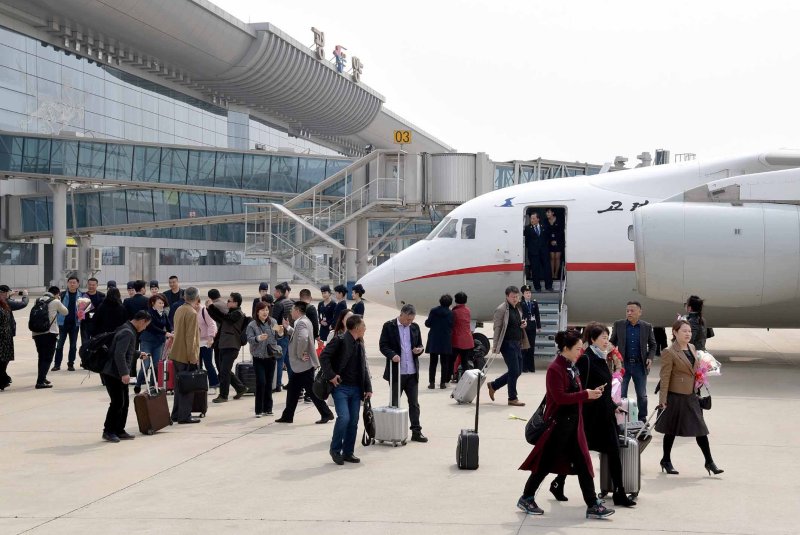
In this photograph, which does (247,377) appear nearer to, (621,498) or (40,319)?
(40,319)

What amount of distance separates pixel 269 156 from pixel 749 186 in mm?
38609

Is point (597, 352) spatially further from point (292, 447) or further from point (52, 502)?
point (52, 502)

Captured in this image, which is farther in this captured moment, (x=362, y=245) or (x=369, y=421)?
(x=362, y=245)

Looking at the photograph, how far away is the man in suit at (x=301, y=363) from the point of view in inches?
501

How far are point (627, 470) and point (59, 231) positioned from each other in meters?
45.3

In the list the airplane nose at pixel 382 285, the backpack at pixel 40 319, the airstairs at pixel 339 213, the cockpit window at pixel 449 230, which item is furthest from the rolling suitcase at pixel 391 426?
the airstairs at pixel 339 213

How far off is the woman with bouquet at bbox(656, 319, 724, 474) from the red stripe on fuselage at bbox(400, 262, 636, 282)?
990 centimetres

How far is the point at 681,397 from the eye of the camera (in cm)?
995

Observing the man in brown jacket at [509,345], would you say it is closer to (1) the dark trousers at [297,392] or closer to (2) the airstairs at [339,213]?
(1) the dark trousers at [297,392]

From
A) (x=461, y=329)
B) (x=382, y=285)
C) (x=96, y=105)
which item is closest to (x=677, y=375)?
(x=461, y=329)

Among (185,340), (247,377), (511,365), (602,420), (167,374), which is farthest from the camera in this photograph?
(247,377)

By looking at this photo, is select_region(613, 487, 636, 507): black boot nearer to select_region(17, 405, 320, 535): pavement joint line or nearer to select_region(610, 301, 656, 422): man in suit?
select_region(610, 301, 656, 422): man in suit

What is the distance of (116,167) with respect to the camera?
4922cm

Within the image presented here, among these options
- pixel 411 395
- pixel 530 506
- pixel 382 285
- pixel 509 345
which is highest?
pixel 382 285
